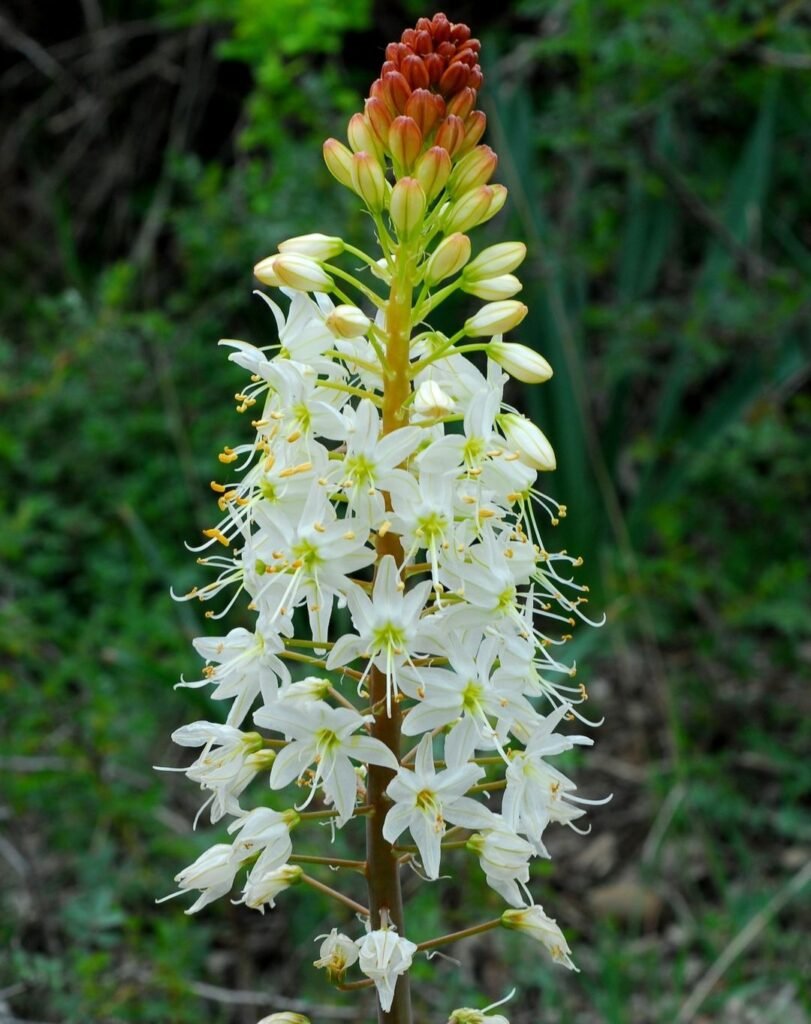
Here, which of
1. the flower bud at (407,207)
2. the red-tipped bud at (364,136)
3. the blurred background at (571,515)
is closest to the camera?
the flower bud at (407,207)

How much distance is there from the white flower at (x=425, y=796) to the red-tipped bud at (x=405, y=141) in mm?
873

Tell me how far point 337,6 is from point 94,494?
215cm

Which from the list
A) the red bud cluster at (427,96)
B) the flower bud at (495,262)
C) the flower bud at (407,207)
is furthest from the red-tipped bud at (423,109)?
the flower bud at (495,262)

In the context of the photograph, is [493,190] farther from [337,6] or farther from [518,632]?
[337,6]

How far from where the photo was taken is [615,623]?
4.01 metres

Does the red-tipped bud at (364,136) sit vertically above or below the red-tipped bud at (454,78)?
below

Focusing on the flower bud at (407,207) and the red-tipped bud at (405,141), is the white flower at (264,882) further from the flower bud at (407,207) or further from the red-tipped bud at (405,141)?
the red-tipped bud at (405,141)

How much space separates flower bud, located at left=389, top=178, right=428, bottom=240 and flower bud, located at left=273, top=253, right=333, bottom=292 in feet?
0.47

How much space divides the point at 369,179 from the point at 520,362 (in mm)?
376

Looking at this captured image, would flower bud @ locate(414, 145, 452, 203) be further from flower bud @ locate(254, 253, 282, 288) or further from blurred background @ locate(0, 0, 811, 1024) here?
blurred background @ locate(0, 0, 811, 1024)

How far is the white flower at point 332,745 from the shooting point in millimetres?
1662

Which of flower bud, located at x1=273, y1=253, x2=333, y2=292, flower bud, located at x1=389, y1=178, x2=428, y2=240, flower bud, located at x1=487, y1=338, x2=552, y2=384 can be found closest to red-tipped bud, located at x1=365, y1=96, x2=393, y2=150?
flower bud, located at x1=389, y1=178, x2=428, y2=240

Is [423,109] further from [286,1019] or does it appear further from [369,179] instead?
[286,1019]

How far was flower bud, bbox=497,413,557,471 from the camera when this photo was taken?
1.77 m
